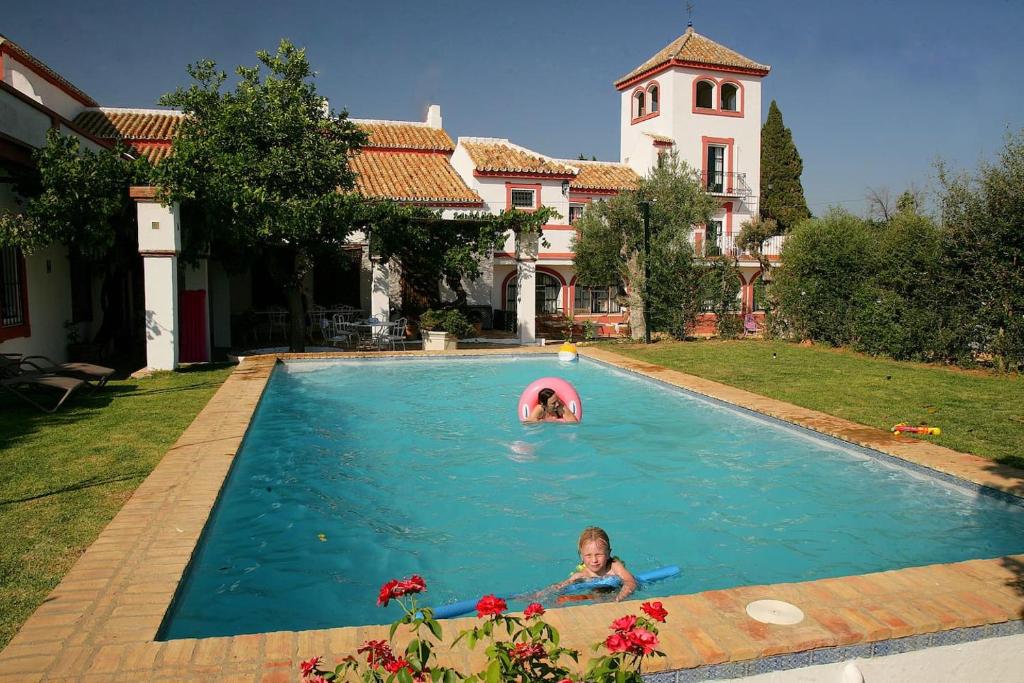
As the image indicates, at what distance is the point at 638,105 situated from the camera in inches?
1422

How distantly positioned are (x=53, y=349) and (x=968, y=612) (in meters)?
14.5

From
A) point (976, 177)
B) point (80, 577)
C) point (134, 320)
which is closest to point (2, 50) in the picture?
point (134, 320)

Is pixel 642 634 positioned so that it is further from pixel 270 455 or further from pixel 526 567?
pixel 270 455

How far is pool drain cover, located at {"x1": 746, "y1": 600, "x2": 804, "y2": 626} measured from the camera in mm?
3846

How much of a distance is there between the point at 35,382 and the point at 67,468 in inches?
132

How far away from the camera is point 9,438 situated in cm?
793

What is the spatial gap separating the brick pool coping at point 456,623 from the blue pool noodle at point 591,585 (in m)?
0.73

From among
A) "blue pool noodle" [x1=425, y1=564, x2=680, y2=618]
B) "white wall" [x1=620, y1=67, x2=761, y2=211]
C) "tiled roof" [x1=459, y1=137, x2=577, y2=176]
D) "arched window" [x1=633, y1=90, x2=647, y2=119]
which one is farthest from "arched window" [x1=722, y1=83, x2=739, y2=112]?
"blue pool noodle" [x1=425, y1=564, x2=680, y2=618]

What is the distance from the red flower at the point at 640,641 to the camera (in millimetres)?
2377

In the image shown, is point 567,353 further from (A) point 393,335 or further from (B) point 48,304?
(B) point 48,304

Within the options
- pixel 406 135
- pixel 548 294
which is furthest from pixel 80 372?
pixel 406 135

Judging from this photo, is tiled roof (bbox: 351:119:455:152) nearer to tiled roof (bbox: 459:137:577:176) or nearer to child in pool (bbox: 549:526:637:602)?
tiled roof (bbox: 459:137:577:176)

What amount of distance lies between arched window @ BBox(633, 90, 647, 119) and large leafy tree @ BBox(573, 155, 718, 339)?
1239cm

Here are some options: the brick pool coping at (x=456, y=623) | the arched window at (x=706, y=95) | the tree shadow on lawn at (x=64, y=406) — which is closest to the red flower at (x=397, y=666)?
the brick pool coping at (x=456, y=623)
